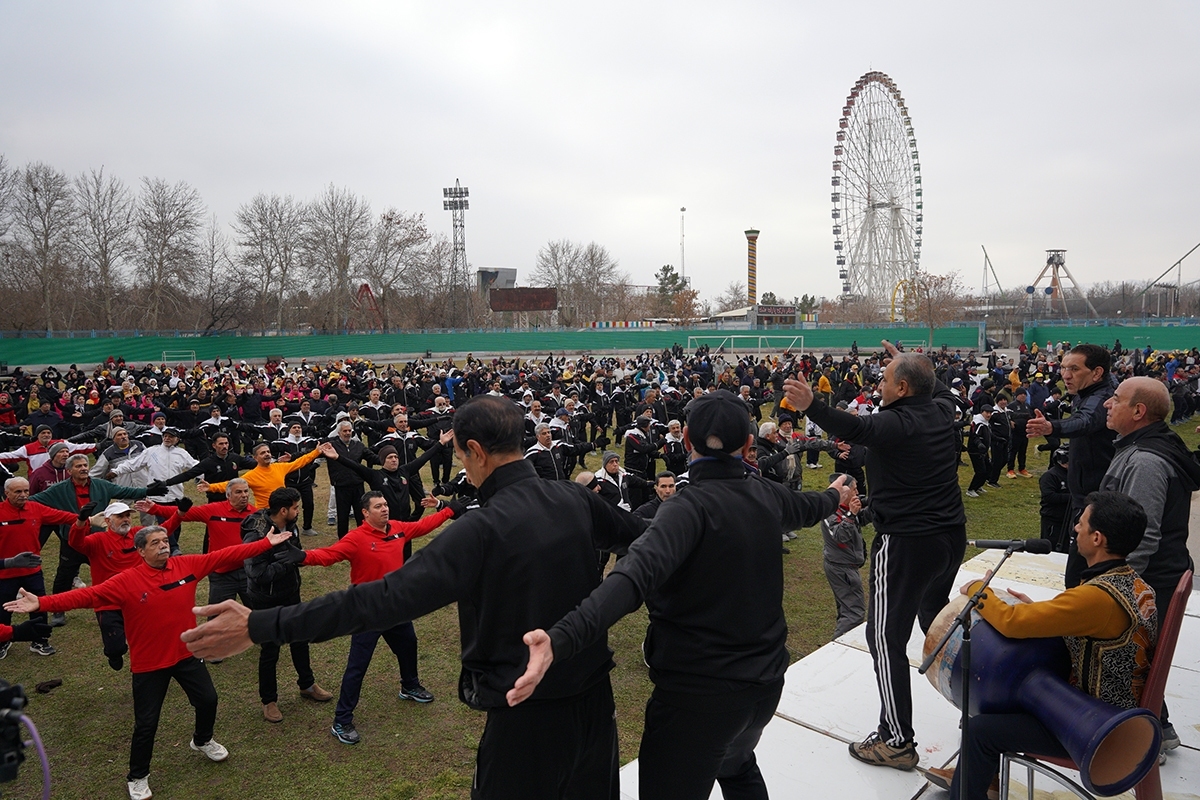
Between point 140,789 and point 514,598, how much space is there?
3888 millimetres

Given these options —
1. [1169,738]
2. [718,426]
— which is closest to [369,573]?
[718,426]

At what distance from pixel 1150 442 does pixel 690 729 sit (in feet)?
Answer: 9.51

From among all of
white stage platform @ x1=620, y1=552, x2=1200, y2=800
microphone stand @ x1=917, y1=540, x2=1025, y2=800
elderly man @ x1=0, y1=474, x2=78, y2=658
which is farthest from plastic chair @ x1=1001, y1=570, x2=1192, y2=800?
elderly man @ x1=0, y1=474, x2=78, y2=658

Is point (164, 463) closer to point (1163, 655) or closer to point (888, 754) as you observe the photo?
point (888, 754)

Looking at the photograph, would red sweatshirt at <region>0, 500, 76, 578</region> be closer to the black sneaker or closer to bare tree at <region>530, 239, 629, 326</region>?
the black sneaker

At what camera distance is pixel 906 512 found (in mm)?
3463

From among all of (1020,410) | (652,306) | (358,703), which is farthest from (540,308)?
(358,703)

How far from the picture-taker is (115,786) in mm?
4582

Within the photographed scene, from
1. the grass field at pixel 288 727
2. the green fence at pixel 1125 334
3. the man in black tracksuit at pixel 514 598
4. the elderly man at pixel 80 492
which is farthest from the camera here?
the green fence at pixel 1125 334

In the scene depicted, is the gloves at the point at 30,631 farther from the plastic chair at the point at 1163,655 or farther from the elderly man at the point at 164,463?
the elderly man at the point at 164,463

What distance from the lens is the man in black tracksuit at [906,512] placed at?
3441 millimetres

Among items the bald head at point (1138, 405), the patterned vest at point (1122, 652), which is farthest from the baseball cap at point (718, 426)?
the bald head at point (1138, 405)

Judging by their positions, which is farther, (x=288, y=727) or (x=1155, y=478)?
(x=288, y=727)

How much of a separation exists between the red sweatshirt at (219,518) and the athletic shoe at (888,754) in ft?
17.8
